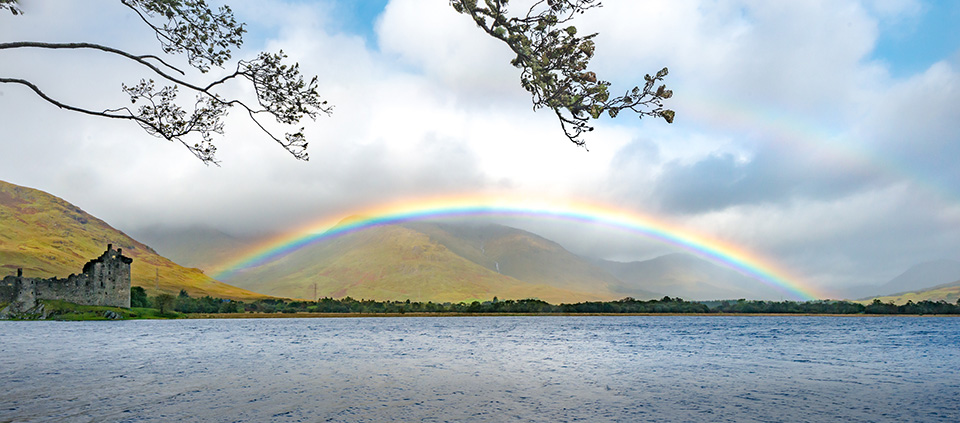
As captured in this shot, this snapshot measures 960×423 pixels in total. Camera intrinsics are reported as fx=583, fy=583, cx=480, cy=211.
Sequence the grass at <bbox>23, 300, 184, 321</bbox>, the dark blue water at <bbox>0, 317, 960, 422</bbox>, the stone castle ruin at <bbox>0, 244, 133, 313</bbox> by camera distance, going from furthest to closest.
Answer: the grass at <bbox>23, 300, 184, 321</bbox> < the stone castle ruin at <bbox>0, 244, 133, 313</bbox> < the dark blue water at <bbox>0, 317, 960, 422</bbox>

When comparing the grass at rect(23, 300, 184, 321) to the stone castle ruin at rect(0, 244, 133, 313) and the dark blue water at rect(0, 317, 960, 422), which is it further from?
the dark blue water at rect(0, 317, 960, 422)

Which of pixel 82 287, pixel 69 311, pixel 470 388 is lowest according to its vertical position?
pixel 69 311

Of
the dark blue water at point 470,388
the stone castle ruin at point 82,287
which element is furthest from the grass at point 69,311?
the dark blue water at point 470,388

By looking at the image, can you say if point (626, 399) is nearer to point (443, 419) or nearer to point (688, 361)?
point (443, 419)

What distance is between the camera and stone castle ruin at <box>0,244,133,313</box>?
171875mm

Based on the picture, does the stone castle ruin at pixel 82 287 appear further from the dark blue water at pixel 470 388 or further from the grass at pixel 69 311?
the dark blue water at pixel 470 388

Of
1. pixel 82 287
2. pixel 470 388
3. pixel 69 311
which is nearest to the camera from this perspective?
pixel 470 388

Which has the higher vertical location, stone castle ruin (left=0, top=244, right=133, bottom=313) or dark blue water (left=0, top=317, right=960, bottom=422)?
stone castle ruin (left=0, top=244, right=133, bottom=313)

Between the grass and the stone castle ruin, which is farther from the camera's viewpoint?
the grass

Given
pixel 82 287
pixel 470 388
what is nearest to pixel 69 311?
pixel 82 287

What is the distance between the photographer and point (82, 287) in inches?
7082

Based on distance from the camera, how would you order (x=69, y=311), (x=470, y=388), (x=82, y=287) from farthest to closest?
(x=82, y=287)
(x=69, y=311)
(x=470, y=388)

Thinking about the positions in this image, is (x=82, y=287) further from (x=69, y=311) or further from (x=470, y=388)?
(x=470, y=388)

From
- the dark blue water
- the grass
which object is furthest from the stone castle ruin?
the dark blue water
